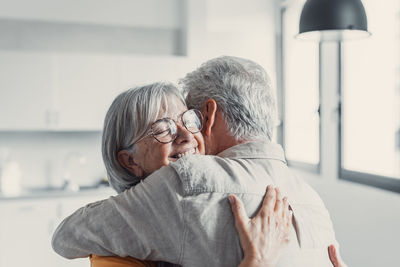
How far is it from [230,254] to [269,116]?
46 centimetres

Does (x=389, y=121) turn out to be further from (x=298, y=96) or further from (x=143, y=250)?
(x=143, y=250)

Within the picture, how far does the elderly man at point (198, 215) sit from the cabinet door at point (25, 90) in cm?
268

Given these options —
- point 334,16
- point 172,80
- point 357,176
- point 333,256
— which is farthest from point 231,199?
point 172,80

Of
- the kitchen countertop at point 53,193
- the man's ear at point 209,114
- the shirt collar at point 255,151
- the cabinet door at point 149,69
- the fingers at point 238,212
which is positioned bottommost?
the kitchen countertop at point 53,193

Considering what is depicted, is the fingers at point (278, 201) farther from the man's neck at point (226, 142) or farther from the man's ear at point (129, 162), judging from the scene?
the man's ear at point (129, 162)

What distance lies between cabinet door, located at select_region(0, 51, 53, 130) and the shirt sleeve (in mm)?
2742

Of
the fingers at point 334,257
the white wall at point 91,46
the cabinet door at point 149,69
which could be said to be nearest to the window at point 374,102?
the white wall at point 91,46

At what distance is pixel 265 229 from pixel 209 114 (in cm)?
40

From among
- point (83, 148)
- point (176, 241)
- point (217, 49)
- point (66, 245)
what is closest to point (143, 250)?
point (176, 241)

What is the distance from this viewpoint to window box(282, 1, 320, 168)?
160 inches

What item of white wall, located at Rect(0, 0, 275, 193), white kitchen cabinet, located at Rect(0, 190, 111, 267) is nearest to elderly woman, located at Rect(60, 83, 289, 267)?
white kitchen cabinet, located at Rect(0, 190, 111, 267)

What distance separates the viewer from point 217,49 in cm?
435

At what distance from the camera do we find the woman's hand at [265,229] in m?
1.03

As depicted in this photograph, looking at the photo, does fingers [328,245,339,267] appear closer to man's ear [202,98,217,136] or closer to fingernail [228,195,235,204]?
fingernail [228,195,235,204]
